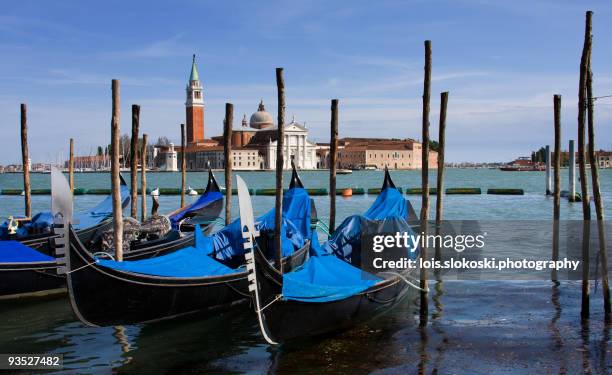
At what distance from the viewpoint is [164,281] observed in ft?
20.0

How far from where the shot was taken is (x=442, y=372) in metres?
5.27

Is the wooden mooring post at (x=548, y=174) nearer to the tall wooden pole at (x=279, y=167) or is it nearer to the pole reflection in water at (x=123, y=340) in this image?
the tall wooden pole at (x=279, y=167)

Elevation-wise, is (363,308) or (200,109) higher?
(200,109)

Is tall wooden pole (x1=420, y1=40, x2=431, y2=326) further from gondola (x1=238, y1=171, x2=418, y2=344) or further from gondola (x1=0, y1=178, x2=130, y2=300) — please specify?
gondola (x1=0, y1=178, x2=130, y2=300)

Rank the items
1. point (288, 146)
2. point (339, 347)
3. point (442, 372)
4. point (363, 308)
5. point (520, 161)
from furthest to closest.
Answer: point (520, 161), point (288, 146), point (363, 308), point (339, 347), point (442, 372)

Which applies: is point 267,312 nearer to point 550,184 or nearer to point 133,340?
point 133,340

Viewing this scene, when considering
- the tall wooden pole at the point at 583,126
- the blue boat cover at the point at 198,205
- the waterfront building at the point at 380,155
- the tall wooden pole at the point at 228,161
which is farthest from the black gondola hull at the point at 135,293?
the waterfront building at the point at 380,155

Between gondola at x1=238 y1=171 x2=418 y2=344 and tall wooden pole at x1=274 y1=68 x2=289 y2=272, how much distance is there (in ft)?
1.17

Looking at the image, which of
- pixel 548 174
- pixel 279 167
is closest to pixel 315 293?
pixel 279 167

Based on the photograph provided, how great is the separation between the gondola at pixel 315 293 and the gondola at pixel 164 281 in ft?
3.01

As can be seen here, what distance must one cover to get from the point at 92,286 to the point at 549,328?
4060mm

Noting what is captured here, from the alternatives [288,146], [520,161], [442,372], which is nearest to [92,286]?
[442,372]

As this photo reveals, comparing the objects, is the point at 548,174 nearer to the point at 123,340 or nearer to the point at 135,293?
the point at 123,340

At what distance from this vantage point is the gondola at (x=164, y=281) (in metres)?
5.46
